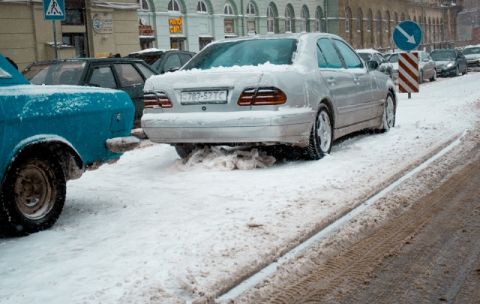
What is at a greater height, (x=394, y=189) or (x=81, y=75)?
(x=81, y=75)

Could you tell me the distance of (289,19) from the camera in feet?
126

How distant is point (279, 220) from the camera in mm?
4738

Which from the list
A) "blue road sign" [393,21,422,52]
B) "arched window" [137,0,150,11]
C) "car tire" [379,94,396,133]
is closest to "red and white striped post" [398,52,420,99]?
"blue road sign" [393,21,422,52]

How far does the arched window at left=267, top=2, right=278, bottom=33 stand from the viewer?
3616 centimetres

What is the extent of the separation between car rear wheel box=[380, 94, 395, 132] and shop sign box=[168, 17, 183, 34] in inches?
760

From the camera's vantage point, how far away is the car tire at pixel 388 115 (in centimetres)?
967

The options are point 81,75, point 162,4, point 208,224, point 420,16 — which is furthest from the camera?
point 420,16

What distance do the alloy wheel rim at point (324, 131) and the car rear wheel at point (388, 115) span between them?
231 centimetres

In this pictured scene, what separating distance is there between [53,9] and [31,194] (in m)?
8.60

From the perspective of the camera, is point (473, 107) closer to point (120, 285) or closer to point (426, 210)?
point (426, 210)

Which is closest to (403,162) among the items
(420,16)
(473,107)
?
(473,107)

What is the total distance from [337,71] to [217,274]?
4932 millimetres

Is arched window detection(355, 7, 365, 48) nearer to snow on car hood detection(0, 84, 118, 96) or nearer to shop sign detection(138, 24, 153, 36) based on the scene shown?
shop sign detection(138, 24, 153, 36)

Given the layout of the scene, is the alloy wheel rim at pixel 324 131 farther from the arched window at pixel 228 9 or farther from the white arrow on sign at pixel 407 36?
the arched window at pixel 228 9
